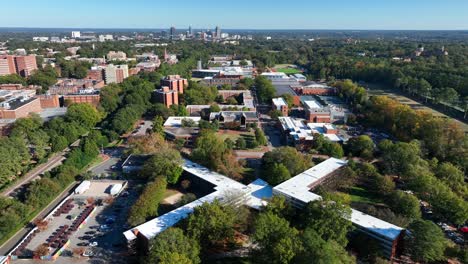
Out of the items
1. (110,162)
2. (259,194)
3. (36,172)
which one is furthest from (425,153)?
(36,172)

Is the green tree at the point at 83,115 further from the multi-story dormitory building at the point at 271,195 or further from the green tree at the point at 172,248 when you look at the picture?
the green tree at the point at 172,248

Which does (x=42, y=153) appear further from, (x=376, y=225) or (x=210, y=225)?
(x=376, y=225)

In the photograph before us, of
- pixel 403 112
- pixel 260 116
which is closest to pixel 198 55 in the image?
pixel 260 116

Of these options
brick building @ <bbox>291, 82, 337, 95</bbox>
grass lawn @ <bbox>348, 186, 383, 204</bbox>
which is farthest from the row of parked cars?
brick building @ <bbox>291, 82, 337, 95</bbox>

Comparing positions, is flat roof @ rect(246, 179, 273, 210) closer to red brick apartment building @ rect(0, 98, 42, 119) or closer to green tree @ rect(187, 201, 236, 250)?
green tree @ rect(187, 201, 236, 250)

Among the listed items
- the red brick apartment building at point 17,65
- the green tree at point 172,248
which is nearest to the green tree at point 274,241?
the green tree at point 172,248

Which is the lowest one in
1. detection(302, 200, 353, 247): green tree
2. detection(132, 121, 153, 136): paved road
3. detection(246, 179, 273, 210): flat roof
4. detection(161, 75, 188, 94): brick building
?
detection(132, 121, 153, 136): paved road
